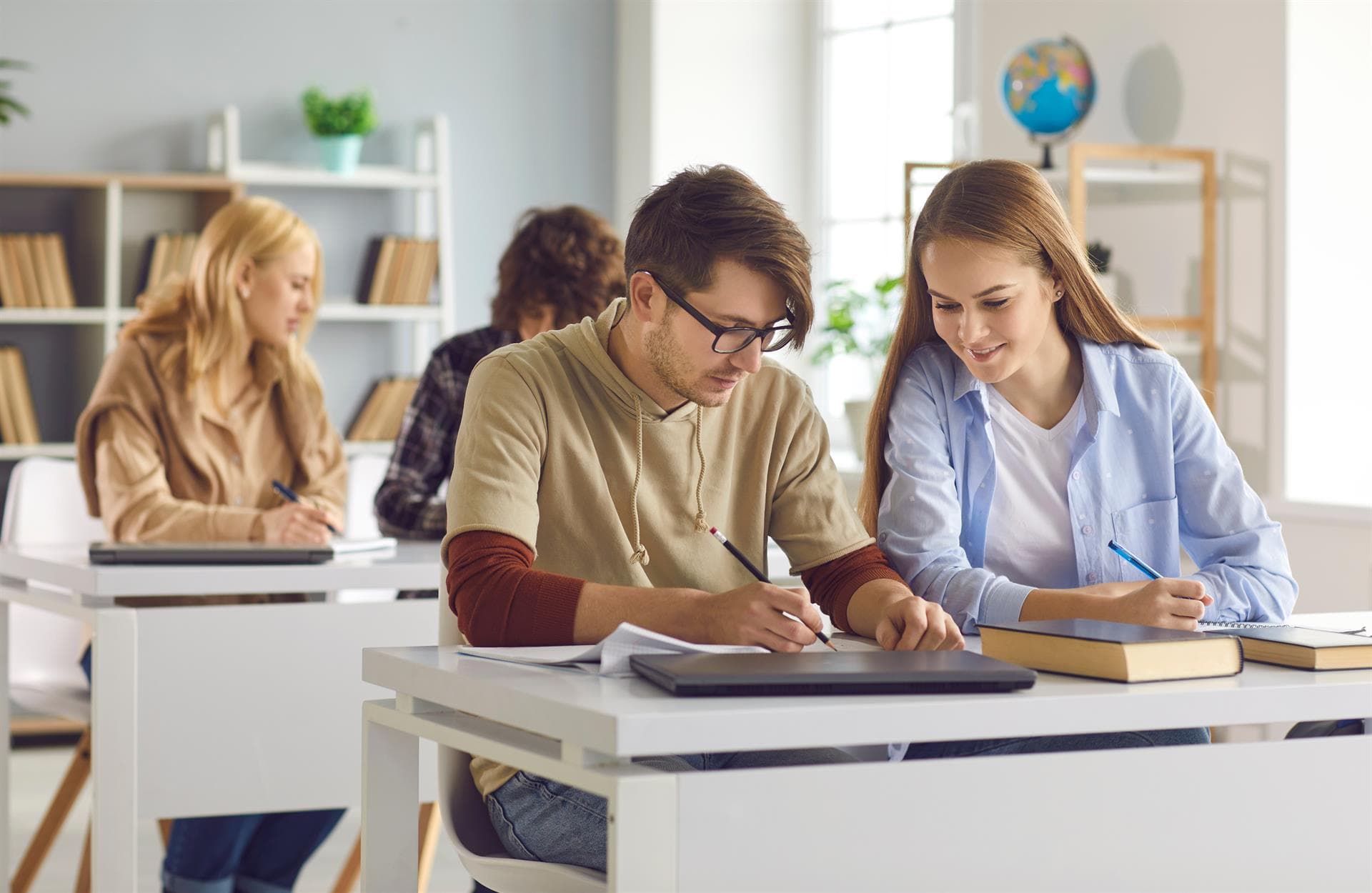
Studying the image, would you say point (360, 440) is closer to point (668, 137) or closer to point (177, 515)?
Result: point (668, 137)

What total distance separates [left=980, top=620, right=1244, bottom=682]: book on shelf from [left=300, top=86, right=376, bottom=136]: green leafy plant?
3928mm

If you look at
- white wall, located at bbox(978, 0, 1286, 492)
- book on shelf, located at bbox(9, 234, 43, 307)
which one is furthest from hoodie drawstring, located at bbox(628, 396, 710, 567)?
book on shelf, located at bbox(9, 234, 43, 307)

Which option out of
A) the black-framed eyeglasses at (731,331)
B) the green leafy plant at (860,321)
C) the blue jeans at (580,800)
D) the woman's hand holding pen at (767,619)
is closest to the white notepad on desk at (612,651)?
the woman's hand holding pen at (767,619)

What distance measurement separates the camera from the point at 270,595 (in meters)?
2.80

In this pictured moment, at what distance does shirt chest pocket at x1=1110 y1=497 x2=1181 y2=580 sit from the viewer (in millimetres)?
1956

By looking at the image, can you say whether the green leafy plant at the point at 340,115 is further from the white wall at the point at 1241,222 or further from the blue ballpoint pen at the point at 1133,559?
the blue ballpoint pen at the point at 1133,559

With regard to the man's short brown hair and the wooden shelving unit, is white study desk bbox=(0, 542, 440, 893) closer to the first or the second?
the man's short brown hair

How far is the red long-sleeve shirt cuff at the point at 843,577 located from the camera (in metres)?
1.79

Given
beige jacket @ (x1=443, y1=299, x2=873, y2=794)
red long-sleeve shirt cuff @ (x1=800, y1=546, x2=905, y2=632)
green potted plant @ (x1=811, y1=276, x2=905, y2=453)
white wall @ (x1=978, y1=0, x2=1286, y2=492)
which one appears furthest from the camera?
green potted plant @ (x1=811, y1=276, x2=905, y2=453)

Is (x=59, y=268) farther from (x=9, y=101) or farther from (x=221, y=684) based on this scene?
(x=221, y=684)

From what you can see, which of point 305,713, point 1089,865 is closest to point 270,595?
point 305,713

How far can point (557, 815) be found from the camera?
1.54 m

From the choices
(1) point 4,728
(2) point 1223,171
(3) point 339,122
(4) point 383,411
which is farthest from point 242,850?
(3) point 339,122

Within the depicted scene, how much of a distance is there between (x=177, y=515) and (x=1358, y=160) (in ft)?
8.23
